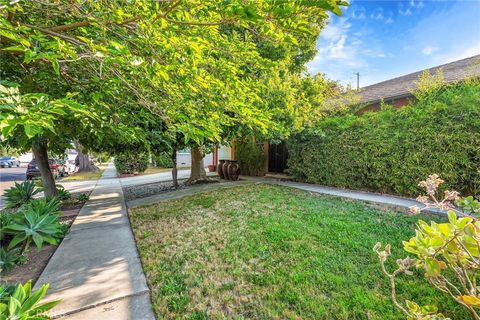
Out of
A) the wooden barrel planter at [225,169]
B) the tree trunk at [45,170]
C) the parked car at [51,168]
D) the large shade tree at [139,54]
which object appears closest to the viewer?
the large shade tree at [139,54]

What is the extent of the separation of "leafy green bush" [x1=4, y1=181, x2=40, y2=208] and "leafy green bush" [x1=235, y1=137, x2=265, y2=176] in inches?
346

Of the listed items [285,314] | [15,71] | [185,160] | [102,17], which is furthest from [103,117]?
[185,160]

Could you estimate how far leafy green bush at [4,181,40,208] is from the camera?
7512 mm

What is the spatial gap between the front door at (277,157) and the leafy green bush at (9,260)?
10.8 m

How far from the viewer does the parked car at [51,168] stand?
16.9 m

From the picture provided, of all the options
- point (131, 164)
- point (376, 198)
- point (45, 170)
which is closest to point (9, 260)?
point (45, 170)

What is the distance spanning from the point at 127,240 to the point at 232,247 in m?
2.08

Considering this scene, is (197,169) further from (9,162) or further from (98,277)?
(9,162)

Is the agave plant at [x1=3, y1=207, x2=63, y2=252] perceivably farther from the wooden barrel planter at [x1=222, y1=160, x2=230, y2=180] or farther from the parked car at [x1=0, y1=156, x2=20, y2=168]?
the parked car at [x1=0, y1=156, x2=20, y2=168]

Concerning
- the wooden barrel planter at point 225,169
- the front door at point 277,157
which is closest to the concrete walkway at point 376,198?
the front door at point 277,157

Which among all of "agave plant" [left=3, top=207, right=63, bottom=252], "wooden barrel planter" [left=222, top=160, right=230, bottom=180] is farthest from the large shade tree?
"wooden barrel planter" [left=222, top=160, right=230, bottom=180]

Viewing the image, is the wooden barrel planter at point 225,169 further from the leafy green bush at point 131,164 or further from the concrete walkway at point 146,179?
the leafy green bush at point 131,164

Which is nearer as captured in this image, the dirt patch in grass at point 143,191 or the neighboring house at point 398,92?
the neighboring house at point 398,92

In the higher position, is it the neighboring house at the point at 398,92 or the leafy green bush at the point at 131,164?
the neighboring house at the point at 398,92
